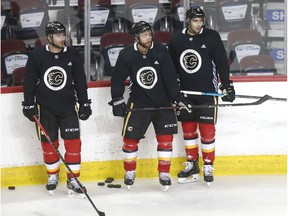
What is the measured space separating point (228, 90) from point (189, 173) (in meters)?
0.65

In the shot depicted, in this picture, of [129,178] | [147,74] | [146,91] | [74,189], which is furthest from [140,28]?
[74,189]

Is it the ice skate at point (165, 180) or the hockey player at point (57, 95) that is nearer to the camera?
the hockey player at point (57, 95)

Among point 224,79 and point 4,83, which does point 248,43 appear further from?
point 4,83

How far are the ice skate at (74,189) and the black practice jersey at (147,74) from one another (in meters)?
0.61

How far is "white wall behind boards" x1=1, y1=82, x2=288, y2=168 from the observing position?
6.68 m

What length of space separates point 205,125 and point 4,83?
137cm

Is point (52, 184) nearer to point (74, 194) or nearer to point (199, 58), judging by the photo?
point (74, 194)

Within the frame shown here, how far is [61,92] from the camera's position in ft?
21.0

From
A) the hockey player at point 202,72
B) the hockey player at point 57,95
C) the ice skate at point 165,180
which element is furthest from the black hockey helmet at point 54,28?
the ice skate at point 165,180

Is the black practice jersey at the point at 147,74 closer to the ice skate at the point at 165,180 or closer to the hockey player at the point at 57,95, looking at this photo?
A: the hockey player at the point at 57,95

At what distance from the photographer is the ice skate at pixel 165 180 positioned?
6.57 meters

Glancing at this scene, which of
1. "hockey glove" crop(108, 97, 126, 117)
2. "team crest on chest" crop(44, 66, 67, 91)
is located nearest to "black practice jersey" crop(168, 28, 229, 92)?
"hockey glove" crop(108, 97, 126, 117)

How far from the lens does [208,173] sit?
21.9 feet

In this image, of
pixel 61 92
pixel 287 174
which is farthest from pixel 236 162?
pixel 61 92
